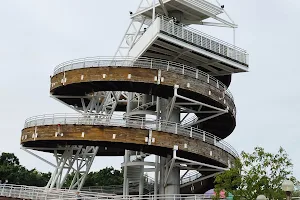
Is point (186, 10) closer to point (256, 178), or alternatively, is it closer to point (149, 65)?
point (149, 65)

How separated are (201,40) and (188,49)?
6.18ft

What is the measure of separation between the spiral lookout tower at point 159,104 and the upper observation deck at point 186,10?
4.2 inches

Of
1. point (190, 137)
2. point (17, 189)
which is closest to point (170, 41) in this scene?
point (190, 137)

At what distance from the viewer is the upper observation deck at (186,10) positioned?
49625 millimetres

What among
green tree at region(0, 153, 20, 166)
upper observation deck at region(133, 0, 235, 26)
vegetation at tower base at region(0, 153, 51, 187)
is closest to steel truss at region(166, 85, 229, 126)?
upper observation deck at region(133, 0, 235, 26)

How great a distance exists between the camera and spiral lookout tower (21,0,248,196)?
139ft

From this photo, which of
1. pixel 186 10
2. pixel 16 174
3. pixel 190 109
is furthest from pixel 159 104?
pixel 16 174

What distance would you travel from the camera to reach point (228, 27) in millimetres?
52156

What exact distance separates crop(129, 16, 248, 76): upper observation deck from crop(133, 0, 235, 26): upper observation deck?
2.23 meters

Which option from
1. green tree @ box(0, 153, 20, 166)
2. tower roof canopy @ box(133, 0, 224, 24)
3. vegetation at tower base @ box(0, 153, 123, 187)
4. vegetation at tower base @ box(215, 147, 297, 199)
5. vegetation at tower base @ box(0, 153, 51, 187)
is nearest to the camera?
vegetation at tower base @ box(215, 147, 297, 199)

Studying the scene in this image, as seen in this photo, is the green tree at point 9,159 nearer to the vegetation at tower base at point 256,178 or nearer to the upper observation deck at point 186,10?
the upper observation deck at point 186,10

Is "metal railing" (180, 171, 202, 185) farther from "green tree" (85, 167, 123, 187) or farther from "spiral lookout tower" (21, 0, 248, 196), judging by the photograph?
"green tree" (85, 167, 123, 187)

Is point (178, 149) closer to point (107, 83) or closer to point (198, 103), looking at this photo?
point (198, 103)

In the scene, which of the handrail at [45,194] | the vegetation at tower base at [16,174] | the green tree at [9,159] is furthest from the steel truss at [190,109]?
Result: the green tree at [9,159]
